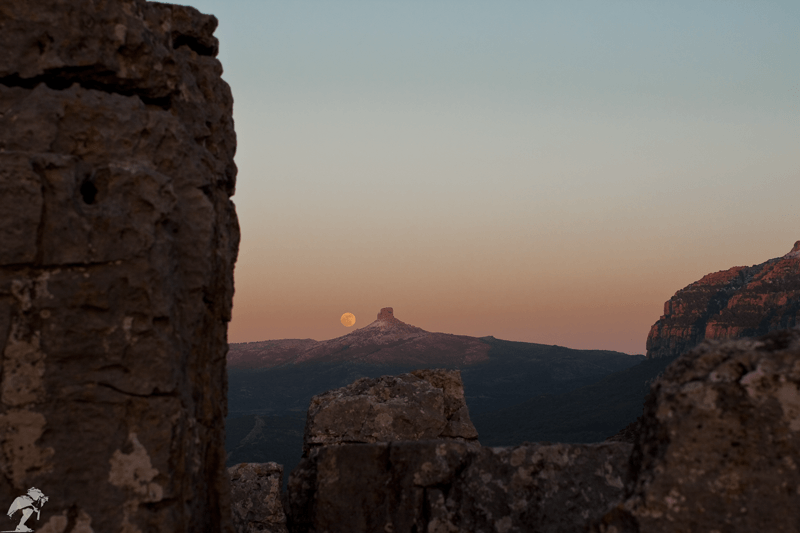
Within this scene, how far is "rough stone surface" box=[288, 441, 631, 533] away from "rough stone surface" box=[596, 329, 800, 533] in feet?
4.86

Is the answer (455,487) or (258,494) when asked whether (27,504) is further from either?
(258,494)

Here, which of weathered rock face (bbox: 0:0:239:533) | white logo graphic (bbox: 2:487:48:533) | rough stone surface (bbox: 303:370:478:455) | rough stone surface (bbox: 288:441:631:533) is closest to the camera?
white logo graphic (bbox: 2:487:48:533)

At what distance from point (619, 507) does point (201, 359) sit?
11.7ft

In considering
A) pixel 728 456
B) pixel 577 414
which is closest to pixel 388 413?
pixel 728 456

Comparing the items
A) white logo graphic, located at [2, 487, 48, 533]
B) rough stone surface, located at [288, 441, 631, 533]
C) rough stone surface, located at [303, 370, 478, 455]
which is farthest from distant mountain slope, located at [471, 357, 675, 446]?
white logo graphic, located at [2, 487, 48, 533]

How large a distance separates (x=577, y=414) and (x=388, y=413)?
109642 mm

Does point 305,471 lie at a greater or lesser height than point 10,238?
lesser

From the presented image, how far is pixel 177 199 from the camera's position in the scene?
16.8 ft

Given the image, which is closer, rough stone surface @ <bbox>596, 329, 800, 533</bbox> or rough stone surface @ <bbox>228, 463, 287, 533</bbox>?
rough stone surface @ <bbox>596, 329, 800, 533</bbox>

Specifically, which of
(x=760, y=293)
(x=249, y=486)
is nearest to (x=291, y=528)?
(x=249, y=486)

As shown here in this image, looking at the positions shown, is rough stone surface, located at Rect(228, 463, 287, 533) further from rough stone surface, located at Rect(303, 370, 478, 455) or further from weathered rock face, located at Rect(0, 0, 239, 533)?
weathered rock face, located at Rect(0, 0, 239, 533)

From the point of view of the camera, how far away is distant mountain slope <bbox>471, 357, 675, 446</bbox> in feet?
322

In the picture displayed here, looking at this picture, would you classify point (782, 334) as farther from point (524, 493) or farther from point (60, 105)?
point (60, 105)

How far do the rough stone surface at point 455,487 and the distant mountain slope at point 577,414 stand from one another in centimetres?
8518
